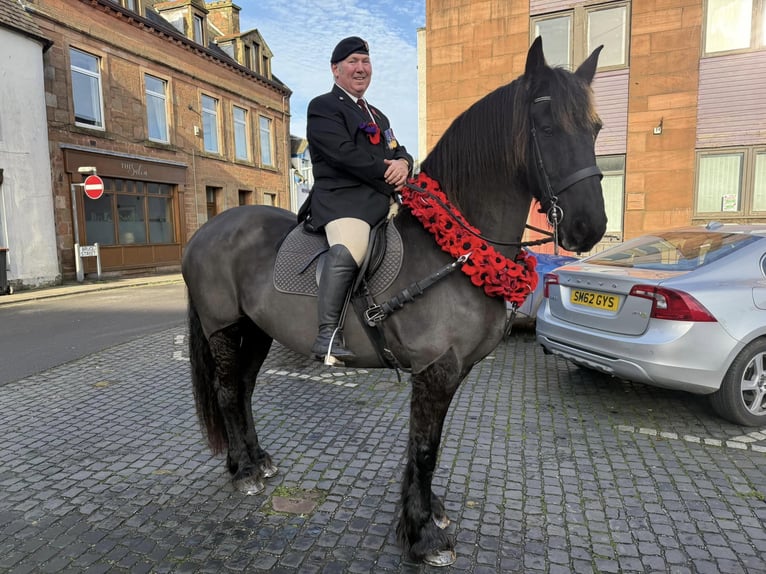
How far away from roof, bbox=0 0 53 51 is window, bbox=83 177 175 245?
4.86 metres

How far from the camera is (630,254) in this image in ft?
16.9

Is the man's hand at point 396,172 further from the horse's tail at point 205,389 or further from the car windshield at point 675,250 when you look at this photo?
the car windshield at point 675,250

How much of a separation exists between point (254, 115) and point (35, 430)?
81.6ft

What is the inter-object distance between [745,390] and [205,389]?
179 inches


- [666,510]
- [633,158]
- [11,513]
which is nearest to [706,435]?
[666,510]

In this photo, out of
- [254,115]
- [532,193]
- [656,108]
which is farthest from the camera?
[254,115]

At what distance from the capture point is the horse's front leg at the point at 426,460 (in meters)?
2.55

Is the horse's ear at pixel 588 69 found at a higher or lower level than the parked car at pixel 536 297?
higher

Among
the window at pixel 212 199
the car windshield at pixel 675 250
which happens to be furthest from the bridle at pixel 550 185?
the window at pixel 212 199

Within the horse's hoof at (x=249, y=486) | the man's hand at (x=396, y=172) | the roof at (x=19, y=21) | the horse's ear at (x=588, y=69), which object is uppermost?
the roof at (x=19, y=21)

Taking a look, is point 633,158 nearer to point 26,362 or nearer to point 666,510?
point 666,510

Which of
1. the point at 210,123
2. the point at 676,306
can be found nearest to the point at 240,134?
the point at 210,123

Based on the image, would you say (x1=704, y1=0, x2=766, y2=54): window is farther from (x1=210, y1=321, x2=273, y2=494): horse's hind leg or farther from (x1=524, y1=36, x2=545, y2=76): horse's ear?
(x1=210, y1=321, x2=273, y2=494): horse's hind leg

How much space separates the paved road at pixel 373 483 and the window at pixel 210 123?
802 inches
